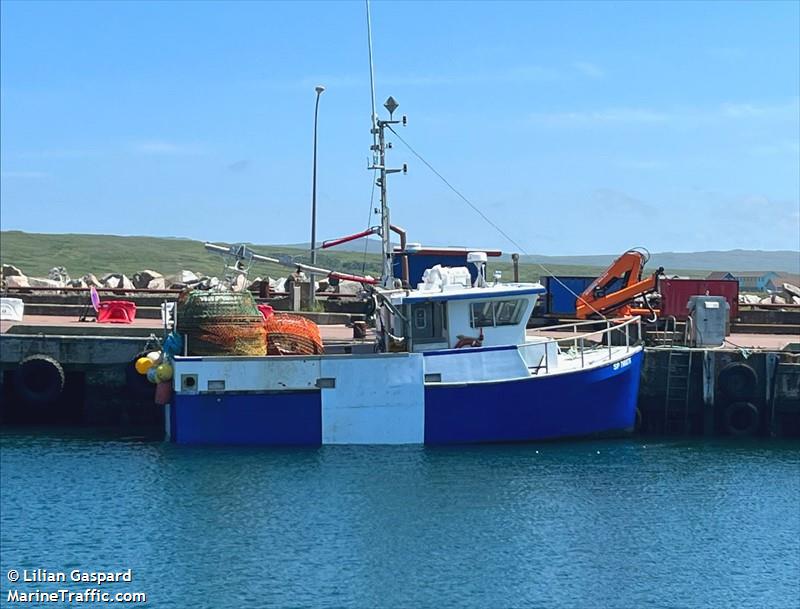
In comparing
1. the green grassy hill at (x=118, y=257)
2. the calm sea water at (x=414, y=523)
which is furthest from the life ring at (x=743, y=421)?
the green grassy hill at (x=118, y=257)

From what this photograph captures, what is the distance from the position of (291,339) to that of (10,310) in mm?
10790

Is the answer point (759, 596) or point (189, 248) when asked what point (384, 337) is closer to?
point (759, 596)

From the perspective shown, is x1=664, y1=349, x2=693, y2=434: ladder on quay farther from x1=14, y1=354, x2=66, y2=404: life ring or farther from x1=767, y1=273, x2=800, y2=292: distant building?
x1=767, y1=273, x2=800, y2=292: distant building

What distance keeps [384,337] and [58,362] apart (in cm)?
720

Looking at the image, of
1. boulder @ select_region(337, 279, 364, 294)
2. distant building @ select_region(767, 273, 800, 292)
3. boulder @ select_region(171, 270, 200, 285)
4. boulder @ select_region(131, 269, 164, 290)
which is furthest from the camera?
distant building @ select_region(767, 273, 800, 292)

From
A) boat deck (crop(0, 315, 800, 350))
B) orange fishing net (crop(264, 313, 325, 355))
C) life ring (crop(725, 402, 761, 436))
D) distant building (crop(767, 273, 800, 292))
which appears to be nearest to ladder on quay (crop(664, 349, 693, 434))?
life ring (crop(725, 402, 761, 436))

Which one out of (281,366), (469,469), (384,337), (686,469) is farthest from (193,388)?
(686,469)

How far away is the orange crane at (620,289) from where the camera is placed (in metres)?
33.1

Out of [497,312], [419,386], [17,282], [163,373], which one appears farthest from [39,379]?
[17,282]

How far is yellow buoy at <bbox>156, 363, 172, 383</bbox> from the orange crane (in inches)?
453

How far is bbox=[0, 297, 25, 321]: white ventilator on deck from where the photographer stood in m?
32.8

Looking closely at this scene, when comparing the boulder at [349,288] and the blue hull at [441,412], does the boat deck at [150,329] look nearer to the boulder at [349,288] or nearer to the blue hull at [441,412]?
the blue hull at [441,412]

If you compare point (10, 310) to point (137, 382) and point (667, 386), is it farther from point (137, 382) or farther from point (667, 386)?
point (667, 386)

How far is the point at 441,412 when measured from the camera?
2469 centimetres
